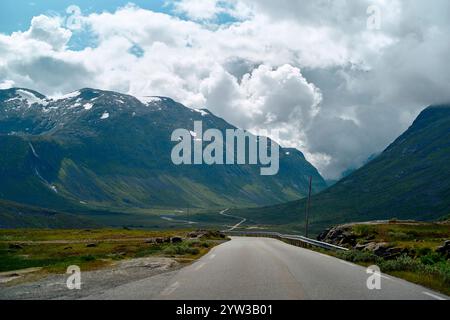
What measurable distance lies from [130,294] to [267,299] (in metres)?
4.03

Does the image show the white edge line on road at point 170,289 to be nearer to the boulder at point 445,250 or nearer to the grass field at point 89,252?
the grass field at point 89,252

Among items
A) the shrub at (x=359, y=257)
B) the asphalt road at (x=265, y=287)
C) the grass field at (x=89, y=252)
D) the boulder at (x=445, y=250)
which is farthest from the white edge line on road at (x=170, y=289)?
the boulder at (x=445, y=250)

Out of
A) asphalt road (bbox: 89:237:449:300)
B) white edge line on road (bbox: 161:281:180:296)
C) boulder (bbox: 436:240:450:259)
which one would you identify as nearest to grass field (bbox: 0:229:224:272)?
asphalt road (bbox: 89:237:449:300)

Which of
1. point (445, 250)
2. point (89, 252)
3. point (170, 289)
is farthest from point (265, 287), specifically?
point (89, 252)

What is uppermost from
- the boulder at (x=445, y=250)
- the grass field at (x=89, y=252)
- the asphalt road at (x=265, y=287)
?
the boulder at (x=445, y=250)

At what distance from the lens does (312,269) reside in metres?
23.9

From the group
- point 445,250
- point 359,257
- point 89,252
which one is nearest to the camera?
point 359,257

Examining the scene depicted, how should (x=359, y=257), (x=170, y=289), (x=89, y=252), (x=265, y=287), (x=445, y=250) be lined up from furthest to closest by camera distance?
(x=89, y=252)
(x=445, y=250)
(x=359, y=257)
(x=265, y=287)
(x=170, y=289)

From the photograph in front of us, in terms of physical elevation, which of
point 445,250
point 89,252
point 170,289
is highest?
point 445,250

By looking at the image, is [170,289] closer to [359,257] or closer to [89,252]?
[359,257]

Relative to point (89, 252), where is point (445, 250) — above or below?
above
